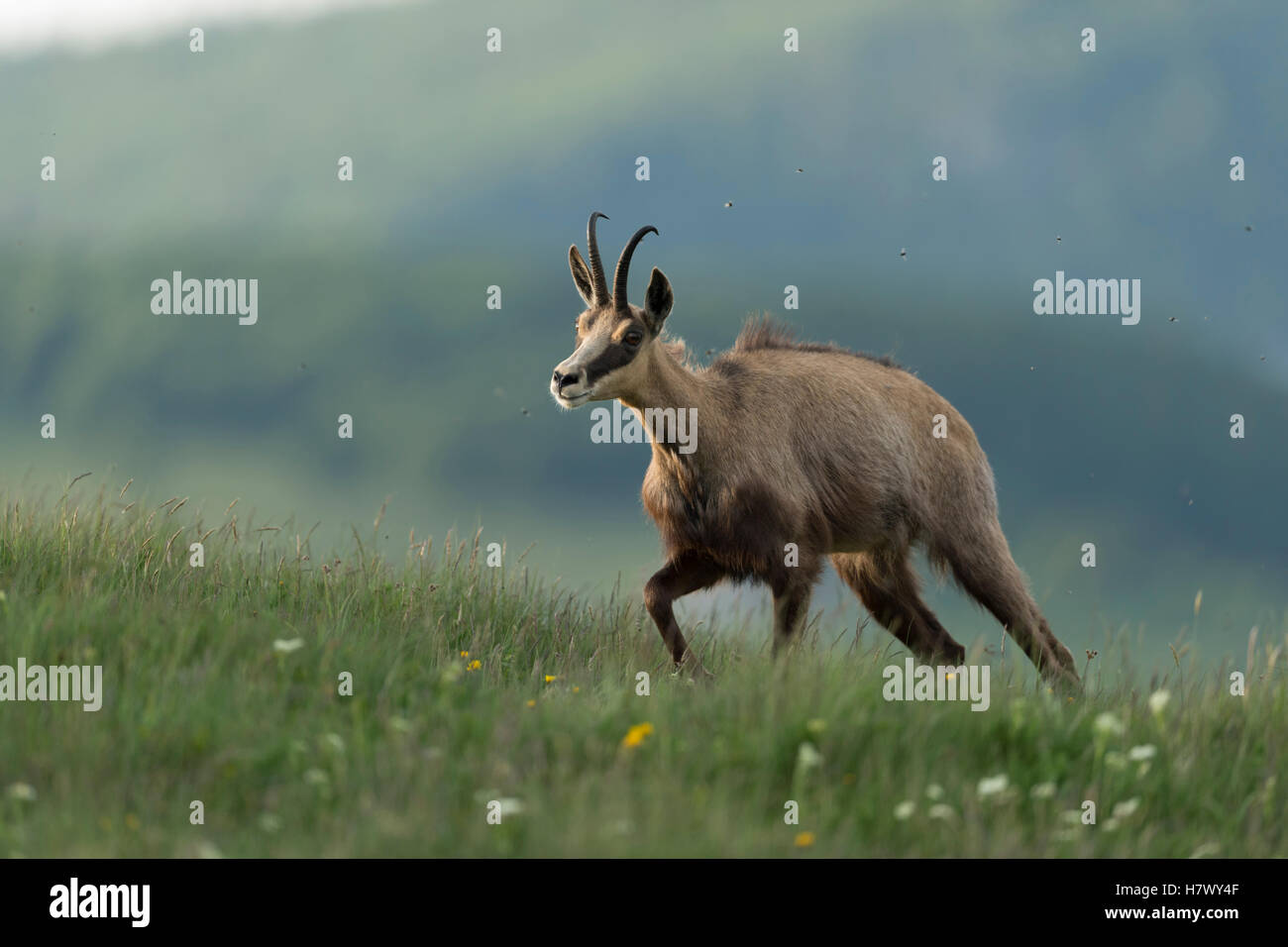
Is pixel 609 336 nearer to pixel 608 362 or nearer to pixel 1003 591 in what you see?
pixel 608 362

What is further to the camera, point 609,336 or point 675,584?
point 675,584

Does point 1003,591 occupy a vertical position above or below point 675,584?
below

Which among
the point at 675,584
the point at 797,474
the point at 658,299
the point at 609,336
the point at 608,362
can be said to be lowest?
the point at 675,584

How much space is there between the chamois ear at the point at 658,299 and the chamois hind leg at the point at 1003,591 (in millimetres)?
3029

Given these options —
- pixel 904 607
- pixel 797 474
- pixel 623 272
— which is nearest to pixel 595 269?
pixel 623 272

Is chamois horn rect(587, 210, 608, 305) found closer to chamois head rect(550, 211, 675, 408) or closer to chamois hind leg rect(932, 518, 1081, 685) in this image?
chamois head rect(550, 211, 675, 408)

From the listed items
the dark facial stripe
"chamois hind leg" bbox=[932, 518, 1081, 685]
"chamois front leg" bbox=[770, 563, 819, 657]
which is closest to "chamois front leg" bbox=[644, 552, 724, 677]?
"chamois front leg" bbox=[770, 563, 819, 657]

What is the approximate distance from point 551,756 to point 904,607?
5350 millimetres

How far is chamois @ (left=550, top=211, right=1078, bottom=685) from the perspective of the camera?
891 centimetres

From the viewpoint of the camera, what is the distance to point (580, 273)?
930cm

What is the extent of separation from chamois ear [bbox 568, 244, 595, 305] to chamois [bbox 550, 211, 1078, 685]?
1 cm

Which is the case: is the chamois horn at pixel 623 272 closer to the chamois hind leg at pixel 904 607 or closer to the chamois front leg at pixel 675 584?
the chamois front leg at pixel 675 584
